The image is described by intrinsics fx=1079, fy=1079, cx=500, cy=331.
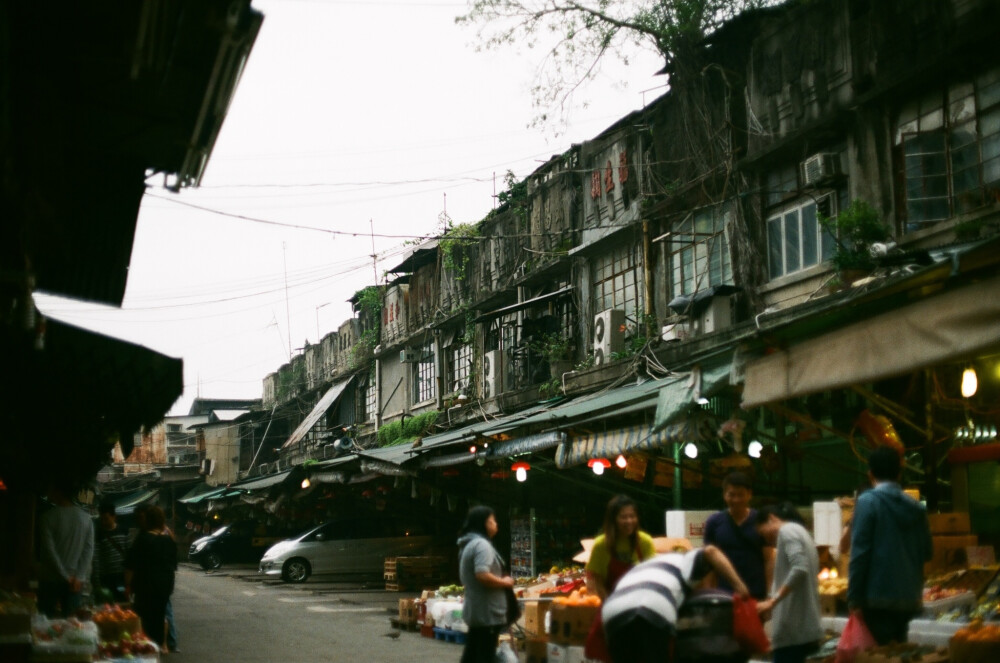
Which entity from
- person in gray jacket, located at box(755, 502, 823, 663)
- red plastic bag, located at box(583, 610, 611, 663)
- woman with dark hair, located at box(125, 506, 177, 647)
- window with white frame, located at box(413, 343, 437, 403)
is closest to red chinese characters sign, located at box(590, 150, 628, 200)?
window with white frame, located at box(413, 343, 437, 403)

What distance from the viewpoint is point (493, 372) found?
26500 mm

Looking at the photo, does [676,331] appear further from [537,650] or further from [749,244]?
[537,650]

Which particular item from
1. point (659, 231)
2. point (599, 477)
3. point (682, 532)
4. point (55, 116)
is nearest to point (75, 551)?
point (55, 116)

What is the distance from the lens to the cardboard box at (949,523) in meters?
9.79

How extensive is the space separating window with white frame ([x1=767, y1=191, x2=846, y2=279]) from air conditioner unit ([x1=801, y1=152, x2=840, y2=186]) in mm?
371

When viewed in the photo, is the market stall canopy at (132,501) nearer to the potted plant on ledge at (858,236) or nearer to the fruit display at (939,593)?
the potted plant on ledge at (858,236)

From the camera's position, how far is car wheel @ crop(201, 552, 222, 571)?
38.3 metres

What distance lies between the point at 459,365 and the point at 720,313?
14.2 metres

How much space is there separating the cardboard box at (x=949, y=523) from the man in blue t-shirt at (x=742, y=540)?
3.16 meters

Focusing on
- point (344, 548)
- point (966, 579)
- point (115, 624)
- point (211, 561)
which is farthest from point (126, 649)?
point (211, 561)

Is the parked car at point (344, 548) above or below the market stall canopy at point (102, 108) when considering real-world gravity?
below

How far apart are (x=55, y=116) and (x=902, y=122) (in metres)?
10.9

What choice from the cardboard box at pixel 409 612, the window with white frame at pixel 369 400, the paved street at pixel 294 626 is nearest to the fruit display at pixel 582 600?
the paved street at pixel 294 626

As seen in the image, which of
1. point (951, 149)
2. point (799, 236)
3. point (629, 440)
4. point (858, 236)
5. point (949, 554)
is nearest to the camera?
point (949, 554)
